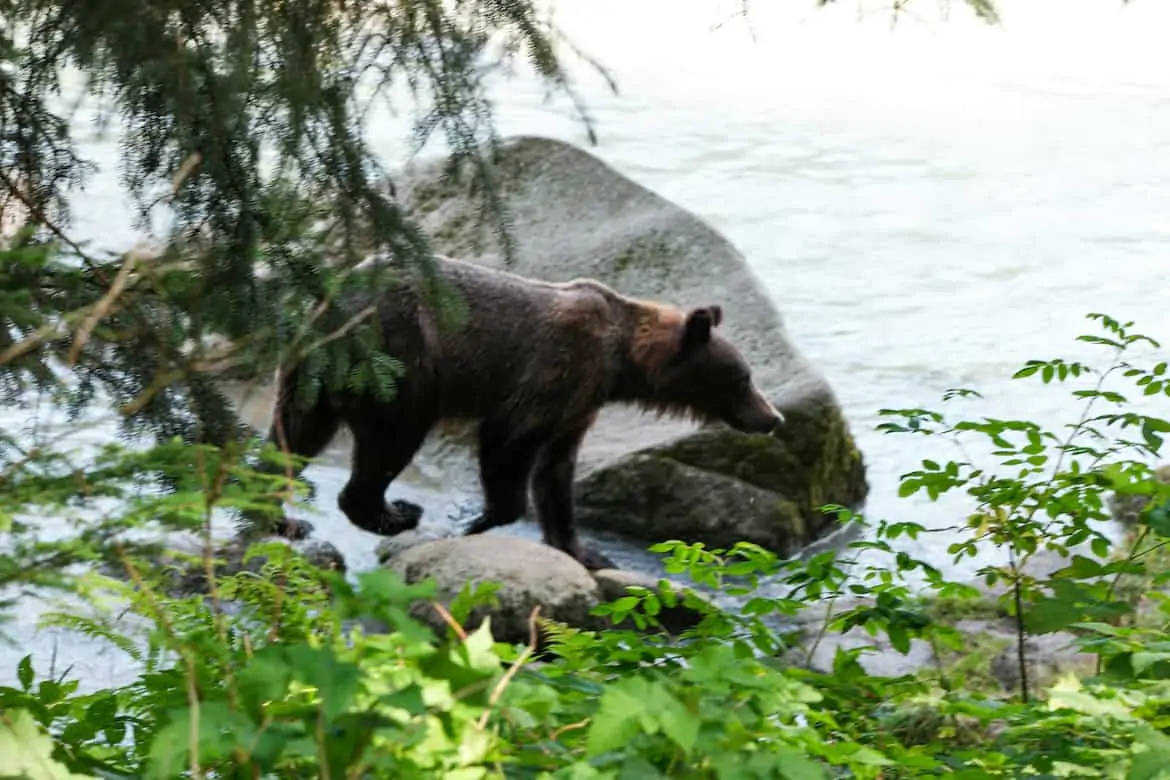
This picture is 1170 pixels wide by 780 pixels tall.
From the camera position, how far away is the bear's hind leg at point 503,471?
7.88m

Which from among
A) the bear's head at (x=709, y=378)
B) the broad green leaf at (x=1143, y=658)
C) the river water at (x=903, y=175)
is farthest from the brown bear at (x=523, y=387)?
the broad green leaf at (x=1143, y=658)

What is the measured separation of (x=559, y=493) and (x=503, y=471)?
0.35 m

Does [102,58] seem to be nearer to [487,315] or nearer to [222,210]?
[222,210]

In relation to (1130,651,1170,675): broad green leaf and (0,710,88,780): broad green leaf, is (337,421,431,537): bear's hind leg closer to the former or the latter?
(1130,651,1170,675): broad green leaf

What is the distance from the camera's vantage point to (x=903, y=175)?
Result: 54.6 ft

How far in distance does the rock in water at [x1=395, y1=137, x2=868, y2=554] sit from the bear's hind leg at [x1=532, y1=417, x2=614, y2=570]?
0.60 m

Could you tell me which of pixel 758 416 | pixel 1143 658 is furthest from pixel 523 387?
pixel 1143 658

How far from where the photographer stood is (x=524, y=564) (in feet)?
22.5

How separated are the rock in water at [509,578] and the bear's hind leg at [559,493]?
0.90 m

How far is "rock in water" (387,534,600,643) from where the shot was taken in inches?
259

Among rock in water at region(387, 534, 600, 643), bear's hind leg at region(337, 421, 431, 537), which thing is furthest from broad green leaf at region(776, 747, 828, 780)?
bear's hind leg at region(337, 421, 431, 537)

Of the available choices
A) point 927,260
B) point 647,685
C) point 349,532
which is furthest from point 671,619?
point 927,260

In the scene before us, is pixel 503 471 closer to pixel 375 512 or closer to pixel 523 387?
pixel 523 387

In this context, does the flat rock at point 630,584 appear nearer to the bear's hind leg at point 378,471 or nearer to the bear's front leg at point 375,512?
the bear's hind leg at point 378,471
